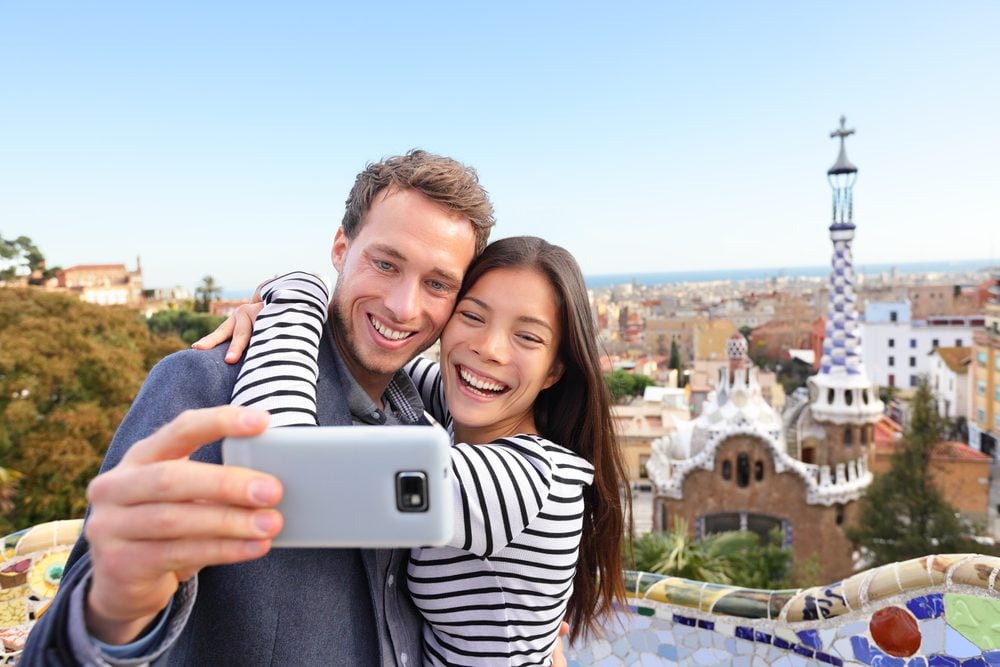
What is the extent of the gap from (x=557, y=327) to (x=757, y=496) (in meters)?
13.2

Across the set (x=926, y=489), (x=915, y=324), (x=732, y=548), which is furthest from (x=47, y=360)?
(x=915, y=324)

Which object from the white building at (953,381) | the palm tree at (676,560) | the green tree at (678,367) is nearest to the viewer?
the palm tree at (676,560)

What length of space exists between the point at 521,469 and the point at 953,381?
34.6 m

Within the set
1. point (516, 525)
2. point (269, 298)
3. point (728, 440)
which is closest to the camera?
point (516, 525)

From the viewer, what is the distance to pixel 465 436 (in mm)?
1743

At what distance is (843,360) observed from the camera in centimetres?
1420

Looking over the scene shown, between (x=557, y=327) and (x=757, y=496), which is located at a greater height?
(x=557, y=327)

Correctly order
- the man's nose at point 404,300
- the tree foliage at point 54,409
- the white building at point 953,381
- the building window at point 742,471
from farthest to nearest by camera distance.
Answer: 1. the white building at point 953,381
2. the building window at point 742,471
3. the tree foliage at point 54,409
4. the man's nose at point 404,300

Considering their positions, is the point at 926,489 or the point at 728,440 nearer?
the point at 926,489

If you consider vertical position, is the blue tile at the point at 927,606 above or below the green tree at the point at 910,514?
above

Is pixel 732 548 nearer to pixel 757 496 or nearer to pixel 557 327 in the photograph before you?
pixel 757 496

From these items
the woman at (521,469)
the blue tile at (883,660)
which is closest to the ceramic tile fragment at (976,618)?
the blue tile at (883,660)

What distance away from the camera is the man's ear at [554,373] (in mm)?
1730

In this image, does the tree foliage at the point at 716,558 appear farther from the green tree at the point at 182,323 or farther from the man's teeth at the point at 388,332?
the green tree at the point at 182,323
